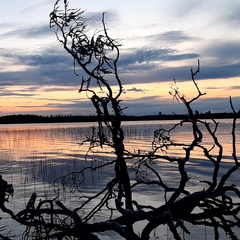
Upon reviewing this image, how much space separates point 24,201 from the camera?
646 inches

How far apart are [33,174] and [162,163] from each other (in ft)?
31.4

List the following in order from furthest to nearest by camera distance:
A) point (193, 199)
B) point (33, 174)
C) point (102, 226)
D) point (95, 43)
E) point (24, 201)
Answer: point (33, 174)
point (24, 201)
point (95, 43)
point (193, 199)
point (102, 226)

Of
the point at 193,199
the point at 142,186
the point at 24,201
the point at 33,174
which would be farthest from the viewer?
the point at 33,174

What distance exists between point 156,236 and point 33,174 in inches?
557

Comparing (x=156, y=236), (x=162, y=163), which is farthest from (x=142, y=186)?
(x=162, y=163)

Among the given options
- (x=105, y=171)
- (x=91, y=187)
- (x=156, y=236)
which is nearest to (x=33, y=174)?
(x=105, y=171)

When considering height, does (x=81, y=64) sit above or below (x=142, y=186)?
above

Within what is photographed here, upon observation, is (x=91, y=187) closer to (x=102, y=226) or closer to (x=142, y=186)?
(x=142, y=186)

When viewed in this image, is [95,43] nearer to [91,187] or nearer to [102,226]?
[102,226]

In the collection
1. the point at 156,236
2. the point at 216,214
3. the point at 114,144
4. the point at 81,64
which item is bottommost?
the point at 156,236

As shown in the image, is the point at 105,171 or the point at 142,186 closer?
the point at 142,186

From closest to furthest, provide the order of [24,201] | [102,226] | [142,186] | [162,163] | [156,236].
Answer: [102,226] → [156,236] → [24,201] → [142,186] → [162,163]

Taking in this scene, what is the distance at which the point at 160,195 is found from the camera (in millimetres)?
17172

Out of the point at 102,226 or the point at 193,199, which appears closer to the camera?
the point at 102,226
